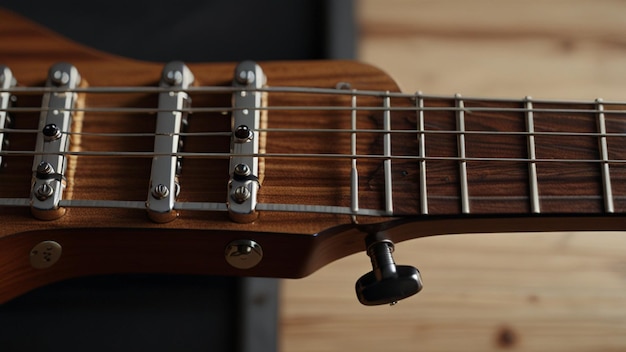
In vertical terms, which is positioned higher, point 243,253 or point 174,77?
point 174,77

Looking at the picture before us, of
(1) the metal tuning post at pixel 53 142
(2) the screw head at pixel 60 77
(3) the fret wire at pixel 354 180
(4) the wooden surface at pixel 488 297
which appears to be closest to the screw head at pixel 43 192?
(1) the metal tuning post at pixel 53 142

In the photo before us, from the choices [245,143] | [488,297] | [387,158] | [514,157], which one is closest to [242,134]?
[245,143]

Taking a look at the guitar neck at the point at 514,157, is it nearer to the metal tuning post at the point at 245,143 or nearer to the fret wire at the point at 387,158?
the fret wire at the point at 387,158

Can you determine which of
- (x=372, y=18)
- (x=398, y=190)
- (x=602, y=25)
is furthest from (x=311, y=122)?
(x=602, y=25)

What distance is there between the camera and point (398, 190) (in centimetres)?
52

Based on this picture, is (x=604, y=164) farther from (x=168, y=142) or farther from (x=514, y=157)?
(x=168, y=142)

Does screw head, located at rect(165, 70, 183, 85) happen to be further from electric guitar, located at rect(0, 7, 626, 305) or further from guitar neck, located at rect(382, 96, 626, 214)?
guitar neck, located at rect(382, 96, 626, 214)

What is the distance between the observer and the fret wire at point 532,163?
513 millimetres

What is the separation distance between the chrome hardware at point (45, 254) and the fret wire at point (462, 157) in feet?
1.05

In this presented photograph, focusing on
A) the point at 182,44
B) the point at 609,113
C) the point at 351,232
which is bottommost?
the point at 351,232

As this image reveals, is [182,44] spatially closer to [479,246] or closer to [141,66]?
[141,66]

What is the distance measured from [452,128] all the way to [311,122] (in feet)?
0.38

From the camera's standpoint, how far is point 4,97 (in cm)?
58

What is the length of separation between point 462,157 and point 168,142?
0.23 metres
